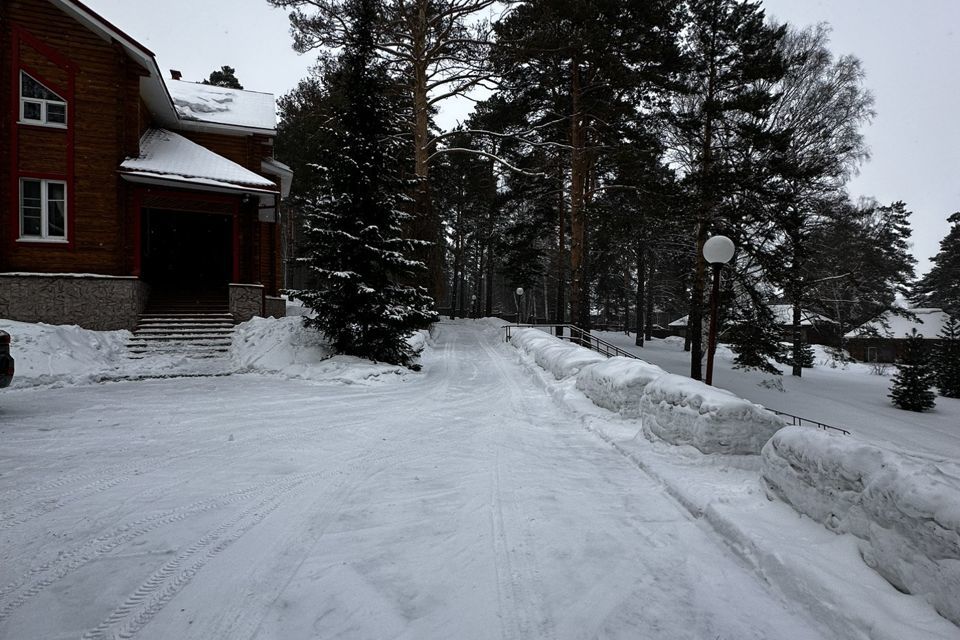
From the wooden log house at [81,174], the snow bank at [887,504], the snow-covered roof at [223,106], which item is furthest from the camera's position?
the snow-covered roof at [223,106]

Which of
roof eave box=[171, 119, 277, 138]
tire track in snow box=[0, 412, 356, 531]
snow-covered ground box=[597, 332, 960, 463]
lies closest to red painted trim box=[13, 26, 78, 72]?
roof eave box=[171, 119, 277, 138]


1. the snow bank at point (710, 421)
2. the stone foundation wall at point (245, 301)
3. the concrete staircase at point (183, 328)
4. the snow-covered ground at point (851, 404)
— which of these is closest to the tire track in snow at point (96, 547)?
the snow bank at point (710, 421)

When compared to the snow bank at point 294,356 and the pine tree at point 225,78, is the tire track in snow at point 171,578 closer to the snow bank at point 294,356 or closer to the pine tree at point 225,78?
the snow bank at point 294,356

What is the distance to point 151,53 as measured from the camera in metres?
12.2

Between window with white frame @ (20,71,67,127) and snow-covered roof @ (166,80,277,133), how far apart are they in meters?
4.04

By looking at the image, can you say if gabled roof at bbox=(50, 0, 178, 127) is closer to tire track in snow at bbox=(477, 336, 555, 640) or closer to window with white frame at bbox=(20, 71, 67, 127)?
window with white frame at bbox=(20, 71, 67, 127)

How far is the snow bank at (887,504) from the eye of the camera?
2.09 m

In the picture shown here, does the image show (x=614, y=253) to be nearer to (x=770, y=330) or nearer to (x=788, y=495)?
(x=770, y=330)

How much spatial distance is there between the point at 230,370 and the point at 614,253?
2196 cm

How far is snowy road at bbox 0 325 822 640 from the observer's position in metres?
2.25

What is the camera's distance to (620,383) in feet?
21.2

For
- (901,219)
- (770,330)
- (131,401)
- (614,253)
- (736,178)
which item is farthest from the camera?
(901,219)

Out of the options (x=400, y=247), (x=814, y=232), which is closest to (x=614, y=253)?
(x=814, y=232)

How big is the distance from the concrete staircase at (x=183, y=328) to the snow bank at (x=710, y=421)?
10754 millimetres
